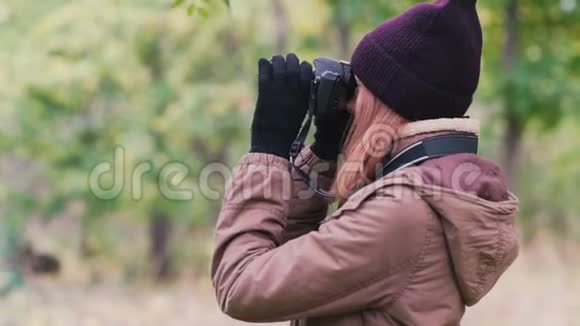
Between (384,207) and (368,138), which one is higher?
(368,138)

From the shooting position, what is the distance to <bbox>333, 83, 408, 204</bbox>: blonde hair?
5.12 ft

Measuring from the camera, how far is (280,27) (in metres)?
8.91

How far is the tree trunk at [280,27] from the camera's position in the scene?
890 centimetres

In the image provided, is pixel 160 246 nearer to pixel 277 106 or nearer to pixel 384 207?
pixel 277 106

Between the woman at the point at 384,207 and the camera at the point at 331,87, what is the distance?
3cm

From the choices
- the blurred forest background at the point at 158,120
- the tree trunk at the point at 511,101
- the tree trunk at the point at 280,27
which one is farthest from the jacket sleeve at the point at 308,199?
the tree trunk at the point at 280,27

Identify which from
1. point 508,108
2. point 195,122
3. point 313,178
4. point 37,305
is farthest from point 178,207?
point 313,178

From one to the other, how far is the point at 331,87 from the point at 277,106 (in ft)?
0.41

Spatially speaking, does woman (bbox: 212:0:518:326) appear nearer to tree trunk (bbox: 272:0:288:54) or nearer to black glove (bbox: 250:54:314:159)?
black glove (bbox: 250:54:314:159)

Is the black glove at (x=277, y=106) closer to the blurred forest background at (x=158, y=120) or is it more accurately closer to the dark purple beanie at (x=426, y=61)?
the dark purple beanie at (x=426, y=61)

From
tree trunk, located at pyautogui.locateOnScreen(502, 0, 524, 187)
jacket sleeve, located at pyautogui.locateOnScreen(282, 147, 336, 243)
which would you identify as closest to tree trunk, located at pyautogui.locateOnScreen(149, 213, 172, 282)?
tree trunk, located at pyautogui.locateOnScreen(502, 0, 524, 187)

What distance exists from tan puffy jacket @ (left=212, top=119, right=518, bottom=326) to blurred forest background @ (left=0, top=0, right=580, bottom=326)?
17.9 feet

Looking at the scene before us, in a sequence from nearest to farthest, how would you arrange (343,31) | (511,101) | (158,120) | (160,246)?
1. (511,101)
2. (343,31)
3. (158,120)
4. (160,246)

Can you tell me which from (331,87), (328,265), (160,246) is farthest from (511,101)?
(328,265)
